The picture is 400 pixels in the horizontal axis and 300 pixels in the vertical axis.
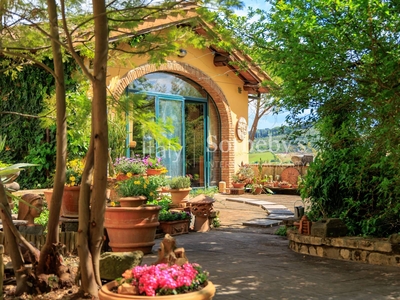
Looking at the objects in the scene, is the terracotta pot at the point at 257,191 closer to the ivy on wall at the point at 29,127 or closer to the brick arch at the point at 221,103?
the brick arch at the point at 221,103

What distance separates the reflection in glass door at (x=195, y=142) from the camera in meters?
15.9

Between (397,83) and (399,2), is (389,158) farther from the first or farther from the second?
(399,2)

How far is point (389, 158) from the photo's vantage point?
19.7 ft

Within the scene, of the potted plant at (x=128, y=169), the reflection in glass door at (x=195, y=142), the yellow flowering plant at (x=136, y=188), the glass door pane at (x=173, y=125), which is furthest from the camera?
the reflection in glass door at (x=195, y=142)

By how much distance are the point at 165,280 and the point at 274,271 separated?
8.86 feet

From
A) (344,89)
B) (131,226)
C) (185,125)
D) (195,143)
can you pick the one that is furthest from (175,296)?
(195,143)

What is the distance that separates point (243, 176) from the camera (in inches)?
658

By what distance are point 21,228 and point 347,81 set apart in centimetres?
444

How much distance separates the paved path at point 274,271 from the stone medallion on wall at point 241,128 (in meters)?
8.21

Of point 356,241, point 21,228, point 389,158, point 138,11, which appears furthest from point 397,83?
point 21,228

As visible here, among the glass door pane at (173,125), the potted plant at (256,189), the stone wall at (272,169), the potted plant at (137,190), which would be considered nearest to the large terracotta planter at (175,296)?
the potted plant at (137,190)

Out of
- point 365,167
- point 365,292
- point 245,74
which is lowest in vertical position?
point 365,292

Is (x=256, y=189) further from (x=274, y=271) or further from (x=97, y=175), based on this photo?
(x=97, y=175)

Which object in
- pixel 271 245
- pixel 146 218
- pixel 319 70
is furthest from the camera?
pixel 271 245
